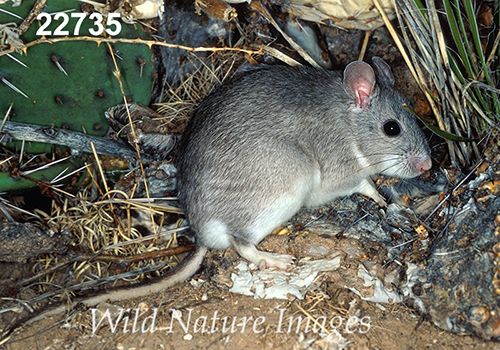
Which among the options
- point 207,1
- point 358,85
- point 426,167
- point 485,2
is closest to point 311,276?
point 426,167

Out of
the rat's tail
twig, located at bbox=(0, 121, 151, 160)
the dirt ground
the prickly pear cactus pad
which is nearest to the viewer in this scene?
the dirt ground

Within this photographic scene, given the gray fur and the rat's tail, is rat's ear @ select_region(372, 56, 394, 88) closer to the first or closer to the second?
the gray fur

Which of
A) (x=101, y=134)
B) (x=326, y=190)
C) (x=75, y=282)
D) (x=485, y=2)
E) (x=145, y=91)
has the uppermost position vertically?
(x=485, y=2)

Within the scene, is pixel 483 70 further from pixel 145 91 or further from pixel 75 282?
pixel 75 282

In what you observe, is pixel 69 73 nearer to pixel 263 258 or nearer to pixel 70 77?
pixel 70 77

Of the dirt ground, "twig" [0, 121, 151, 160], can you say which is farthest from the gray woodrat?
"twig" [0, 121, 151, 160]

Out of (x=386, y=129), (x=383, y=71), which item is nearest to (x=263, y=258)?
(x=386, y=129)
